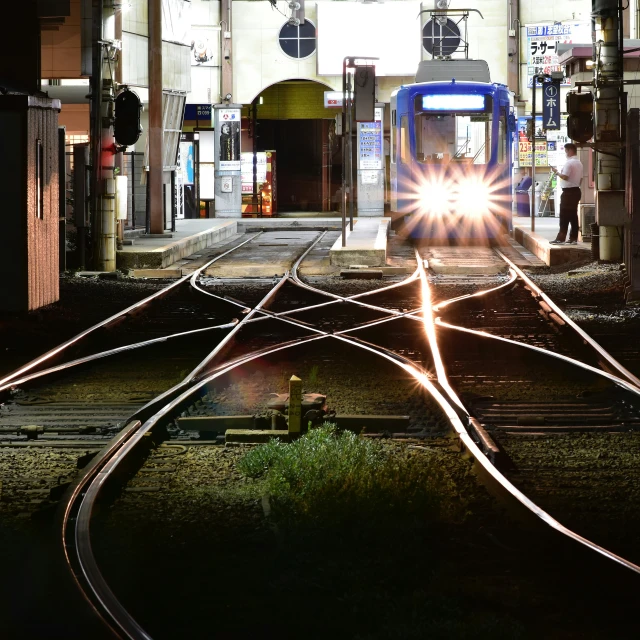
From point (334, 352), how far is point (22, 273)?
14.7 feet

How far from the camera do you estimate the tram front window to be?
26.7 metres

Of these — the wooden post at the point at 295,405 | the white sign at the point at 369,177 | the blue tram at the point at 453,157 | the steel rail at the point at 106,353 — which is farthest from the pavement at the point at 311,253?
the wooden post at the point at 295,405

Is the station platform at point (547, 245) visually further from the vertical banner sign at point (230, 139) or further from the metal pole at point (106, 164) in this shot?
the vertical banner sign at point (230, 139)

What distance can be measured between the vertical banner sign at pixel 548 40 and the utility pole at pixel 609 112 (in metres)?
20.5

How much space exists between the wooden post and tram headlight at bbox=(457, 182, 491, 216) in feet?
64.7

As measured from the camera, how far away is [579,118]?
1797cm

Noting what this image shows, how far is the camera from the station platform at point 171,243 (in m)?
21.2

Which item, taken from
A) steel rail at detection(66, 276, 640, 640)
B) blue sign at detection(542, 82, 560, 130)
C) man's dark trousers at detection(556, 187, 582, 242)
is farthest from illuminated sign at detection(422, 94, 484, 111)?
steel rail at detection(66, 276, 640, 640)

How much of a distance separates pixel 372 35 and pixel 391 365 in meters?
31.3

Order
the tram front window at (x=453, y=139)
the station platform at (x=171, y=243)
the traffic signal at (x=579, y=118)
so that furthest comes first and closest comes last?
the tram front window at (x=453, y=139) → the station platform at (x=171, y=243) → the traffic signal at (x=579, y=118)

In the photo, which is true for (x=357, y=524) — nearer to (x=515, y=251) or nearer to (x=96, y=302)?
(x=96, y=302)

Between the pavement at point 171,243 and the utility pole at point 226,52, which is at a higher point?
the utility pole at point 226,52

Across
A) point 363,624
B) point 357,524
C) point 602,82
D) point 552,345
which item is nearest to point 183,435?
point 357,524

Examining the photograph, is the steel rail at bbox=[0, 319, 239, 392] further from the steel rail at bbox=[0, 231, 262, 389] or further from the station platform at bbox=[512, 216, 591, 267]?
the station platform at bbox=[512, 216, 591, 267]
